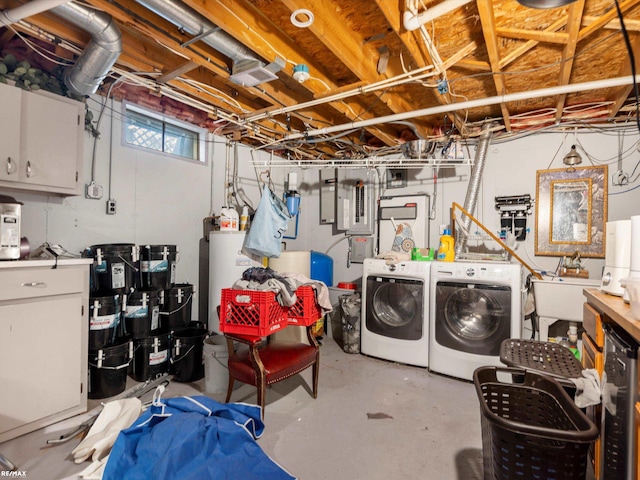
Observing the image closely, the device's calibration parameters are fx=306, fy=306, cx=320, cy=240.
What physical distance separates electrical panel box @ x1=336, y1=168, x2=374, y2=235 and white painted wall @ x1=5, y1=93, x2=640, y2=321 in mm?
286

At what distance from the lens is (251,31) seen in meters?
1.88

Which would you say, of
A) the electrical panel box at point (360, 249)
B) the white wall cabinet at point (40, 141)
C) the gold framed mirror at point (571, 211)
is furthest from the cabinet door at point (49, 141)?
the gold framed mirror at point (571, 211)

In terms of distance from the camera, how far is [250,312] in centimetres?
201

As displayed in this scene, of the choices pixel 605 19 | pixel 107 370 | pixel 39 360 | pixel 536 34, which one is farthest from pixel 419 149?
pixel 39 360

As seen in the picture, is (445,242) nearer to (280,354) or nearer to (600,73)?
(600,73)

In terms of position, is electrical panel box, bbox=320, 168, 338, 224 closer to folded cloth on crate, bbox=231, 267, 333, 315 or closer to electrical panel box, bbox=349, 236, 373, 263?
electrical panel box, bbox=349, 236, 373, 263

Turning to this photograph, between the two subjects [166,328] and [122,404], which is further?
[166,328]

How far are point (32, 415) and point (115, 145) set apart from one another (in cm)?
208

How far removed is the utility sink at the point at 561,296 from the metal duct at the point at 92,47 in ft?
11.9

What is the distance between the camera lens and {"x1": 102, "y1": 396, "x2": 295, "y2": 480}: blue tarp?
1.37 metres

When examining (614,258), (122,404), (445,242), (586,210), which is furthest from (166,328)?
(586,210)

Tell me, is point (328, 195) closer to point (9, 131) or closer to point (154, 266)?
point (154, 266)

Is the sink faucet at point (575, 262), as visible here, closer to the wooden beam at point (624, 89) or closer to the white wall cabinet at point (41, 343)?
the wooden beam at point (624, 89)

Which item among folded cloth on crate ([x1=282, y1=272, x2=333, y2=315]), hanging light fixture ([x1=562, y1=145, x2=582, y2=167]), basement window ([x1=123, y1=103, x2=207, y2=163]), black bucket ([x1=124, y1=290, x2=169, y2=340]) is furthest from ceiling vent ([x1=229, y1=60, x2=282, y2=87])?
hanging light fixture ([x1=562, y1=145, x2=582, y2=167])
